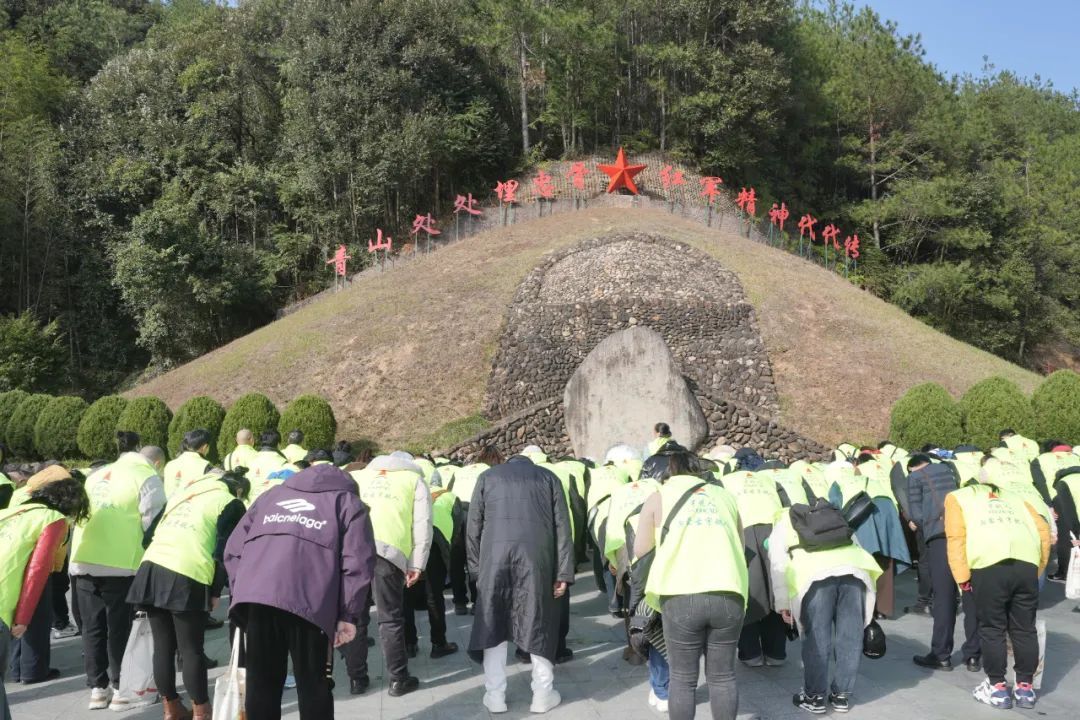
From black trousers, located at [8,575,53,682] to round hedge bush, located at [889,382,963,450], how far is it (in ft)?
53.6

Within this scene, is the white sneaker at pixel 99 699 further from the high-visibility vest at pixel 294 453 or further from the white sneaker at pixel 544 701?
the high-visibility vest at pixel 294 453

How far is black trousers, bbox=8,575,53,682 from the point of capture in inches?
251

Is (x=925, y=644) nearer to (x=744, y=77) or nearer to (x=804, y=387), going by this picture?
(x=804, y=387)

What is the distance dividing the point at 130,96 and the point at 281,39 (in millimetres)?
7359

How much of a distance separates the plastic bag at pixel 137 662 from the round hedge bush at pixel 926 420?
1610 centimetres

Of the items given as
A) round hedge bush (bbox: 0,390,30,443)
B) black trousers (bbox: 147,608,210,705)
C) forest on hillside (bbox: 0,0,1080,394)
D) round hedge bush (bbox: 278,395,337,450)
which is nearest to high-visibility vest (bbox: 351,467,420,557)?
black trousers (bbox: 147,608,210,705)

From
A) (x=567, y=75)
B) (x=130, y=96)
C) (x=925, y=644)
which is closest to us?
(x=925, y=644)

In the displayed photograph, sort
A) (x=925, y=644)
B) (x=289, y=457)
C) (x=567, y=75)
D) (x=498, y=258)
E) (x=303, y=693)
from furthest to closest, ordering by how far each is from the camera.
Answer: (x=567, y=75), (x=498, y=258), (x=289, y=457), (x=925, y=644), (x=303, y=693)

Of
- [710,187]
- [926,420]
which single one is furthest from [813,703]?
[710,187]

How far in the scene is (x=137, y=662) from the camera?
18.2 feet

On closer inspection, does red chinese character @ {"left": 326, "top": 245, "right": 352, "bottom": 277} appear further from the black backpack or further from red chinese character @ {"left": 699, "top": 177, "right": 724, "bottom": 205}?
the black backpack

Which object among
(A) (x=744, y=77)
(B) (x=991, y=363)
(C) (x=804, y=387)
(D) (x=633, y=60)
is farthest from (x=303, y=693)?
(D) (x=633, y=60)

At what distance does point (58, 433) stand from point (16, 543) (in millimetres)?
17920

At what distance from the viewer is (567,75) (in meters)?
40.4
